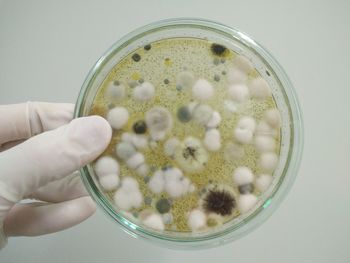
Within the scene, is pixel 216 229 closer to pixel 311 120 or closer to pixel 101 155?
pixel 101 155

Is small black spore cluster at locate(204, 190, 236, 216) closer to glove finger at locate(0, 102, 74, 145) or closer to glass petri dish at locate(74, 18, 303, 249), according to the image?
glass petri dish at locate(74, 18, 303, 249)

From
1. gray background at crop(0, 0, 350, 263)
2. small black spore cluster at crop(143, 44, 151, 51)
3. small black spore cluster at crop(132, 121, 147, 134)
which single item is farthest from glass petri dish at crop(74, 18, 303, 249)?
gray background at crop(0, 0, 350, 263)

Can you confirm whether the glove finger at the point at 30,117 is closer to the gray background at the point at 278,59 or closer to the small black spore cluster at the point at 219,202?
the gray background at the point at 278,59

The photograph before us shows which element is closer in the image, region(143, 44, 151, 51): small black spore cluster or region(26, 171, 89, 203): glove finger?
region(143, 44, 151, 51): small black spore cluster

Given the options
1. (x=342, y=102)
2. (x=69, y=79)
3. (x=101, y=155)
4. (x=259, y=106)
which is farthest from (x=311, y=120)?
(x=69, y=79)

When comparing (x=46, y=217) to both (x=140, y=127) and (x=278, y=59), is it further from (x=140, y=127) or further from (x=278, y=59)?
(x=278, y=59)

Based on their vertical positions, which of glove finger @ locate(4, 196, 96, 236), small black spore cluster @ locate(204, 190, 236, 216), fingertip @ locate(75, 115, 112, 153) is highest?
fingertip @ locate(75, 115, 112, 153)
